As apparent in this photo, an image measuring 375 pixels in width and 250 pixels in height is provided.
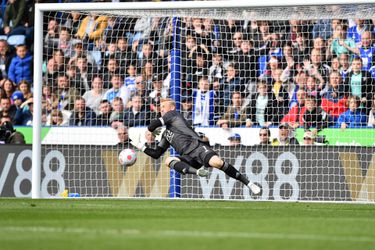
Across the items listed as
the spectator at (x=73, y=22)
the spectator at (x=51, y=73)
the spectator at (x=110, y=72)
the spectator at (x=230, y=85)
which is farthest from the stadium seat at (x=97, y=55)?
the spectator at (x=230, y=85)

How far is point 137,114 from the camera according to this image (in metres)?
18.0

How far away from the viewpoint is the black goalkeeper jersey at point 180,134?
15539 millimetres

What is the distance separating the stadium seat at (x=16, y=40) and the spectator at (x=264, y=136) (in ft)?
22.7

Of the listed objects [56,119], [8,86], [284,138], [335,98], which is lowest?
[284,138]

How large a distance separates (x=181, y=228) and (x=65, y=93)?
10.8 m

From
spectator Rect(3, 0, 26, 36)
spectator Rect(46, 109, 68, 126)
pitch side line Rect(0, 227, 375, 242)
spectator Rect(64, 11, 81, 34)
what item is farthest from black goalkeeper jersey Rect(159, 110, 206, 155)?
pitch side line Rect(0, 227, 375, 242)

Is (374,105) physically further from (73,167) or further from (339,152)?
(73,167)

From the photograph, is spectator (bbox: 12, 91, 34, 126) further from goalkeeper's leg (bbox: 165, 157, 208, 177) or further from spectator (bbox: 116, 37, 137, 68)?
goalkeeper's leg (bbox: 165, 157, 208, 177)

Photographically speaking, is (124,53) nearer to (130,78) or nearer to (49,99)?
(130,78)

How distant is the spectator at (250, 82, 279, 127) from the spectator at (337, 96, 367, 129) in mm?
1274

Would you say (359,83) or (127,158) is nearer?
(127,158)

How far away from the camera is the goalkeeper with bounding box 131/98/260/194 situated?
50.3ft

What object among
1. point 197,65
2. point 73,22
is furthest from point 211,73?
point 73,22

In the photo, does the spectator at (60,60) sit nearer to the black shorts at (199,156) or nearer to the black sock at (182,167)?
the black shorts at (199,156)
